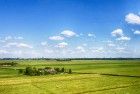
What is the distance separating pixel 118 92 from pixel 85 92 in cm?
611

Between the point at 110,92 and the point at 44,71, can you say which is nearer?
the point at 110,92

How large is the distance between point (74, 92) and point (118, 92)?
8.16 m

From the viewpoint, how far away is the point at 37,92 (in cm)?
4600

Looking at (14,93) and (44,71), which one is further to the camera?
(44,71)

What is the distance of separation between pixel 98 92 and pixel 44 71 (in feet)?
174

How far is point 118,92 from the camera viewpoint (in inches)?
1784

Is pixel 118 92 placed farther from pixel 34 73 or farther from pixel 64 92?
pixel 34 73

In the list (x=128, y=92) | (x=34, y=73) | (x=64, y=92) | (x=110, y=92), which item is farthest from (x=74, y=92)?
(x=34, y=73)

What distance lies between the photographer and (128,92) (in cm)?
4509

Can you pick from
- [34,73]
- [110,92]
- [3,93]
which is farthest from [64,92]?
[34,73]

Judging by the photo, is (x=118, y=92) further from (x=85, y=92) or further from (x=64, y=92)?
(x=64, y=92)

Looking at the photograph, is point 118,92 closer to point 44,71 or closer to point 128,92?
point 128,92

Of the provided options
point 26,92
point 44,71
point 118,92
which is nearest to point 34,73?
point 44,71

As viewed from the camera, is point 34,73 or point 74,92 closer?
point 74,92
